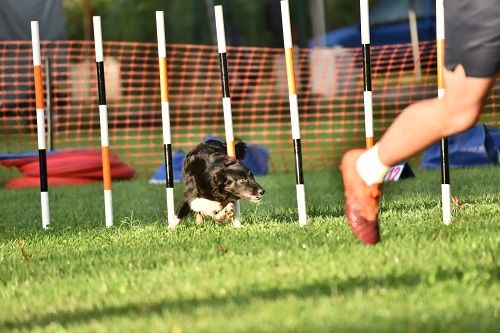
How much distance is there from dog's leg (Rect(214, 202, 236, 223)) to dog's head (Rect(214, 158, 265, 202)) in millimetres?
72

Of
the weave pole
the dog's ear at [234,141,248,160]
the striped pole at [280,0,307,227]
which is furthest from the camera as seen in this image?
the dog's ear at [234,141,248,160]

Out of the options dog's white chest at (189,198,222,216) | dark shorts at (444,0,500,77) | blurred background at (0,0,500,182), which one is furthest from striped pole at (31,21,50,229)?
blurred background at (0,0,500,182)

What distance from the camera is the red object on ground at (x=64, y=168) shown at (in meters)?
11.9

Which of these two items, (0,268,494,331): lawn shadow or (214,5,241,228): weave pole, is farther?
(214,5,241,228): weave pole

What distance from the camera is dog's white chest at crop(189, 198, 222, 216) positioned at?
6.53 meters

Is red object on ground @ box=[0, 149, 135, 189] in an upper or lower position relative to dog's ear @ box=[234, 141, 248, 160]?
lower

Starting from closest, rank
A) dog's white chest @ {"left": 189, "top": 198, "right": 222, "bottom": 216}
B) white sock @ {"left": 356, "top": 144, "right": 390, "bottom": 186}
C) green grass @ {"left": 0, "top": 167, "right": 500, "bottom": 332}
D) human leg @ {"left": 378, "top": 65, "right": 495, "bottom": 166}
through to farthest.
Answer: green grass @ {"left": 0, "top": 167, "right": 500, "bottom": 332} → human leg @ {"left": 378, "top": 65, "right": 495, "bottom": 166} → white sock @ {"left": 356, "top": 144, "right": 390, "bottom": 186} → dog's white chest @ {"left": 189, "top": 198, "right": 222, "bottom": 216}

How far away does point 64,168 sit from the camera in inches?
473

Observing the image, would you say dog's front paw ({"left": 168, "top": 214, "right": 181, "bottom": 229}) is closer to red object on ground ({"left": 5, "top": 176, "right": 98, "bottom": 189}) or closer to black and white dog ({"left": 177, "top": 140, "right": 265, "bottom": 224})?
black and white dog ({"left": 177, "top": 140, "right": 265, "bottom": 224})

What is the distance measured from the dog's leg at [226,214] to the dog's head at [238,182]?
72mm

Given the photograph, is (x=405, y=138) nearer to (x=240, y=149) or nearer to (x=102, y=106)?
(x=102, y=106)

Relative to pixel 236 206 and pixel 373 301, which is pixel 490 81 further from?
pixel 236 206

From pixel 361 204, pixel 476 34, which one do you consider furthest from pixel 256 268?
pixel 476 34

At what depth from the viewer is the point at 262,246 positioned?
16.6 feet
